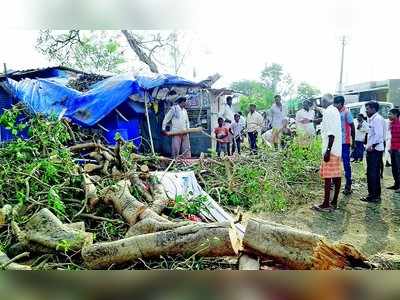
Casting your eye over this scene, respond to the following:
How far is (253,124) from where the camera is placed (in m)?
2.71

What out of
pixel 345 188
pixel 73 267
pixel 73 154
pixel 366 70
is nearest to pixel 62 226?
pixel 73 267

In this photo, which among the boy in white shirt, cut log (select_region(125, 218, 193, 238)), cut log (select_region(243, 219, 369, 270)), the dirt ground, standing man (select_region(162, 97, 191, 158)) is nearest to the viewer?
cut log (select_region(243, 219, 369, 270))

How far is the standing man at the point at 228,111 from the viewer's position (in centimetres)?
266

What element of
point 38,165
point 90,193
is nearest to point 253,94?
point 90,193

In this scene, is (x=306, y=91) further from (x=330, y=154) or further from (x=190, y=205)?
(x=190, y=205)

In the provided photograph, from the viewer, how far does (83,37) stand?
2.53 metres

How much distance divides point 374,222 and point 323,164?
450 millimetres

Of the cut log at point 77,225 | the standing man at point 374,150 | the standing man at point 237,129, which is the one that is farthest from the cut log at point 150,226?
the standing man at point 374,150

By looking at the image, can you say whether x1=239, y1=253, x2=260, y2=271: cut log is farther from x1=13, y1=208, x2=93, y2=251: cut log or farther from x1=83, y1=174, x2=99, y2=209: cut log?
x1=83, y1=174, x2=99, y2=209: cut log

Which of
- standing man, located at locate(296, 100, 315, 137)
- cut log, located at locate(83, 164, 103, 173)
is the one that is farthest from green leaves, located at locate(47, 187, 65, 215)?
standing man, located at locate(296, 100, 315, 137)

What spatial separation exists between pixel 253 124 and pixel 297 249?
0.77 m

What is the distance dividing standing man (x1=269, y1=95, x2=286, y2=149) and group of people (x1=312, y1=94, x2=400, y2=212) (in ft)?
0.84

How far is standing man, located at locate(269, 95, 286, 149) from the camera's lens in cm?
262

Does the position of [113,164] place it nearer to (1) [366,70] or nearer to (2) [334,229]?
(2) [334,229]
